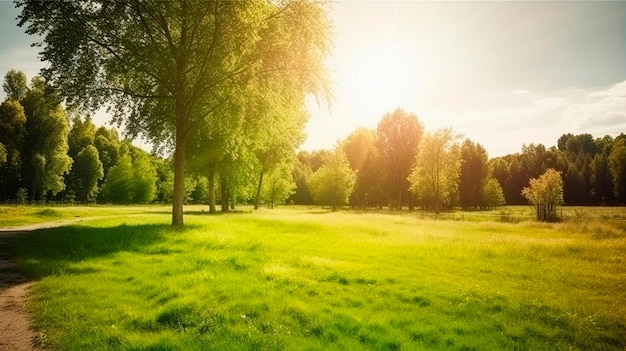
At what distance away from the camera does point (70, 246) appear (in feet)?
58.3

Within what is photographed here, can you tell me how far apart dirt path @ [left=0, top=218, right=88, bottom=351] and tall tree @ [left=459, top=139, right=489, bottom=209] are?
325 ft

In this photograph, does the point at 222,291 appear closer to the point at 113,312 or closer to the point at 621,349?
the point at 113,312

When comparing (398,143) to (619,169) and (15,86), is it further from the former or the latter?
(15,86)

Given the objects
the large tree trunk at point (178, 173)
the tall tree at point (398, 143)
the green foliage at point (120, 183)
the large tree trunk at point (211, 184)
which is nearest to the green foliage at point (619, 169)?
the tall tree at point (398, 143)

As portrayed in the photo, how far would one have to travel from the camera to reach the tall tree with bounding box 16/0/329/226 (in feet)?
68.7

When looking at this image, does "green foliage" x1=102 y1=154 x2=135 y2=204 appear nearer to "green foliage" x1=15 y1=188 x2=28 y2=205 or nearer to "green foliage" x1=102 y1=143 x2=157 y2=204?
"green foliage" x1=102 y1=143 x2=157 y2=204

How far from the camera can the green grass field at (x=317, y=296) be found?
7605 mm

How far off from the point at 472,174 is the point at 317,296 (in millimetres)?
98695

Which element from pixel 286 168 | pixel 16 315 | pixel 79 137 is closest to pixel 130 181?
pixel 79 137

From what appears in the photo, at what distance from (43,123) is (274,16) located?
65414mm

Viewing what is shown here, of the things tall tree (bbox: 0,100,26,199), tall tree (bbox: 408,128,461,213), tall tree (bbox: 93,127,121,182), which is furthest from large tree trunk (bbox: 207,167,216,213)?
tall tree (bbox: 93,127,121,182)

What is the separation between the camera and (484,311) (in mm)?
9336

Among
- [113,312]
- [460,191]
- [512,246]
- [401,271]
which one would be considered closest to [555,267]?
[512,246]

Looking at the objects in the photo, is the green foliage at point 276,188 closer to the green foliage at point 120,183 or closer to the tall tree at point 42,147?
the green foliage at point 120,183
